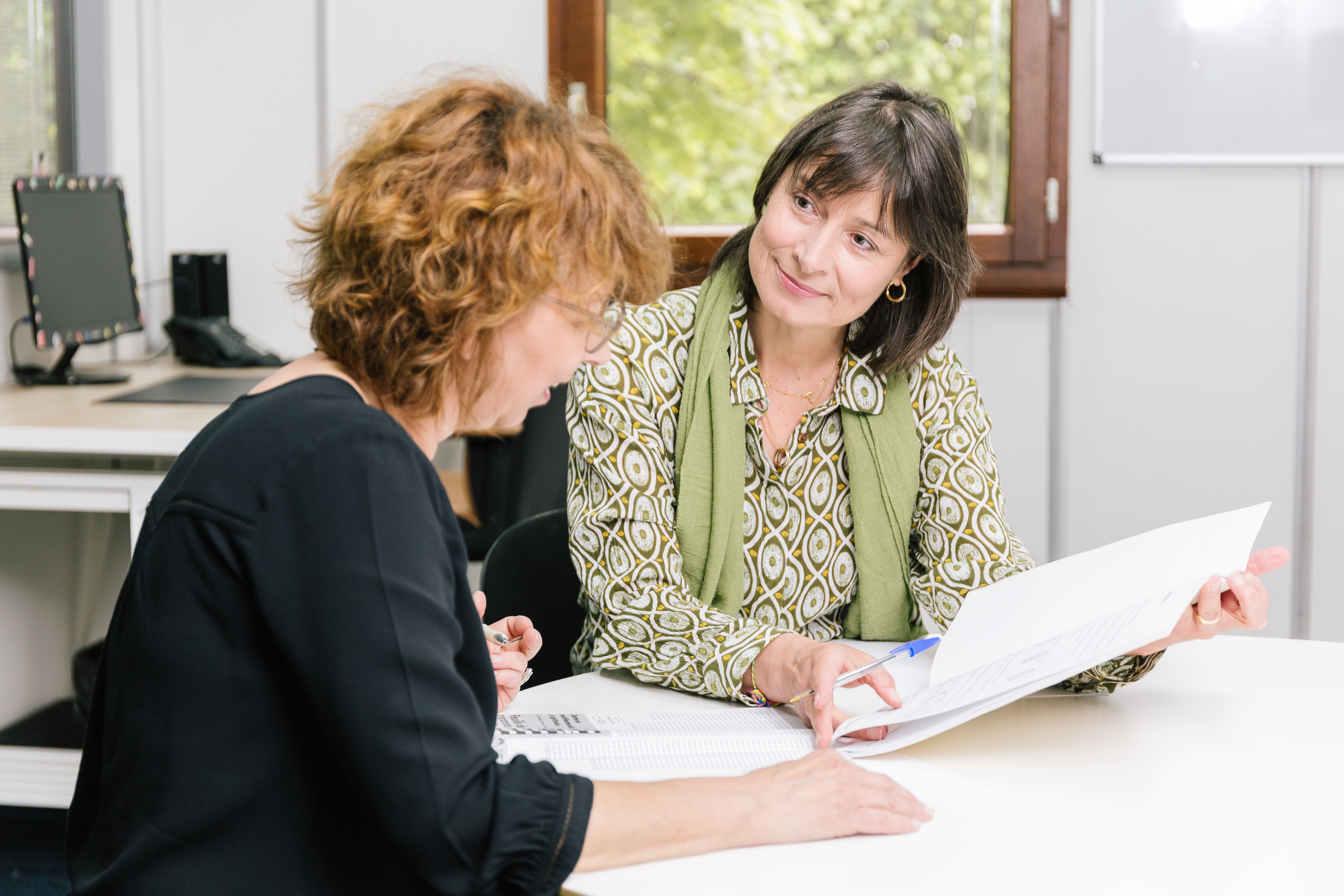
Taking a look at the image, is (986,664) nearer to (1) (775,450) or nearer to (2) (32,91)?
(1) (775,450)

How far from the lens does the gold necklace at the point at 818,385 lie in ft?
5.00

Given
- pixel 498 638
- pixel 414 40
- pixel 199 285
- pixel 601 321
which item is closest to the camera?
pixel 601 321

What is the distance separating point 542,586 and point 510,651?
14.5 inches

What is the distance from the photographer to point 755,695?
118 cm

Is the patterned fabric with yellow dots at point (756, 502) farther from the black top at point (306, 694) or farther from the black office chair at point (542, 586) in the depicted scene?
the black top at point (306, 694)

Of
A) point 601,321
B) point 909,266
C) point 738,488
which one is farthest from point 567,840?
point 909,266

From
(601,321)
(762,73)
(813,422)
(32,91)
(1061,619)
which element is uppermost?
(762,73)

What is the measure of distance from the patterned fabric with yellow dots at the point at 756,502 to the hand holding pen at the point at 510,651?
0.54ft

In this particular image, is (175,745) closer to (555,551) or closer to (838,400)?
(555,551)

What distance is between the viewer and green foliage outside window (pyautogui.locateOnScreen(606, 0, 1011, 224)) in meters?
3.04

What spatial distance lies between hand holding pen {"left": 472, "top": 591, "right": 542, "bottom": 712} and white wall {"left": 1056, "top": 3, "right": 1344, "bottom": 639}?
2.28m

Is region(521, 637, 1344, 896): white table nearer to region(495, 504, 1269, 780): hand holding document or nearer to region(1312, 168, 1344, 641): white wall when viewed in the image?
region(495, 504, 1269, 780): hand holding document

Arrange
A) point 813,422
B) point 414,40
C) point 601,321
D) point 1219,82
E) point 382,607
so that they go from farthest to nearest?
point 414,40
point 1219,82
point 813,422
point 601,321
point 382,607

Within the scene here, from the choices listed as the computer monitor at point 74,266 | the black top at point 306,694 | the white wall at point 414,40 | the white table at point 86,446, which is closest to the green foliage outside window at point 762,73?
the white wall at point 414,40
